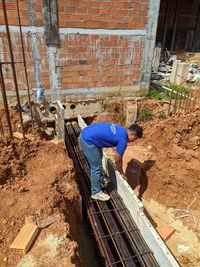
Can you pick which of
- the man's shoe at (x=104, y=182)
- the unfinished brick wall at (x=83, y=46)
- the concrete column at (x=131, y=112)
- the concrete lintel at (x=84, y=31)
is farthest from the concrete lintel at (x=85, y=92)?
the man's shoe at (x=104, y=182)

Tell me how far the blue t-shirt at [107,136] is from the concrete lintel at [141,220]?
0.61 meters

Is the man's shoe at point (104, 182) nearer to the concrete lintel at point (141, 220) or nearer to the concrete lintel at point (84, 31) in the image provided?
the concrete lintel at point (141, 220)

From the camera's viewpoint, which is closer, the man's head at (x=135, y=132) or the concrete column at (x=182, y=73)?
the man's head at (x=135, y=132)

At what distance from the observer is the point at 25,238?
105 inches

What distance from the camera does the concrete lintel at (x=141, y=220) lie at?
2.80 meters

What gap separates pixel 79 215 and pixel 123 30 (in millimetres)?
4507

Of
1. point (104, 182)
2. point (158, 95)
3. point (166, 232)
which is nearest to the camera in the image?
point (166, 232)

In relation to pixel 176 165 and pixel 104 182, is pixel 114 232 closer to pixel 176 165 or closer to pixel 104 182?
pixel 104 182

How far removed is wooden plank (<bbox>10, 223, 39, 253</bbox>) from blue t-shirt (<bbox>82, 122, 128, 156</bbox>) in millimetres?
1486

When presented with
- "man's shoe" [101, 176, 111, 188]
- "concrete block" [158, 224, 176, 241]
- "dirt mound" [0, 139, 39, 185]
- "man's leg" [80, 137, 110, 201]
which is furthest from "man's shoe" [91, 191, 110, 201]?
"dirt mound" [0, 139, 39, 185]

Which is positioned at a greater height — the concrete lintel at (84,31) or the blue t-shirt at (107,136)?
the concrete lintel at (84,31)

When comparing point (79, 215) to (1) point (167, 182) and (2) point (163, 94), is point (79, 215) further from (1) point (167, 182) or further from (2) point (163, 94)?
(2) point (163, 94)

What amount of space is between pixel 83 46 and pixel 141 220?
4243 mm

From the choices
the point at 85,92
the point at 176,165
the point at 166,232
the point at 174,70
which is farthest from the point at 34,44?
the point at 174,70
